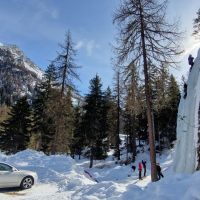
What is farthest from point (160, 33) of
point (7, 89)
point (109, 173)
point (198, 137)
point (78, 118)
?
point (7, 89)

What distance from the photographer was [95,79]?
1864 inches

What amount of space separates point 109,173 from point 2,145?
1927 cm

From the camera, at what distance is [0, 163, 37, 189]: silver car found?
15.8 m

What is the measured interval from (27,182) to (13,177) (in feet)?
3.06

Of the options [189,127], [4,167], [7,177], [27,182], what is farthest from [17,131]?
[189,127]

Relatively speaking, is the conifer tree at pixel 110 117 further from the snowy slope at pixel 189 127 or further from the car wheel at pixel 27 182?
the snowy slope at pixel 189 127

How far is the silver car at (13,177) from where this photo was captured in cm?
1579

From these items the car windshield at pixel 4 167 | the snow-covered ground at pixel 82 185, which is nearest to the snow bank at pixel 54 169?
the snow-covered ground at pixel 82 185

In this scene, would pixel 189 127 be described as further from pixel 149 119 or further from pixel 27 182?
pixel 27 182

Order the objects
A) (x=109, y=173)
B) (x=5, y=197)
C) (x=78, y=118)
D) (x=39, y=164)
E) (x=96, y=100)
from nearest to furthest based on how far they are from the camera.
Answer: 1. (x=5, y=197)
2. (x=39, y=164)
3. (x=109, y=173)
4. (x=96, y=100)
5. (x=78, y=118)

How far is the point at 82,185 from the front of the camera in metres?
18.3

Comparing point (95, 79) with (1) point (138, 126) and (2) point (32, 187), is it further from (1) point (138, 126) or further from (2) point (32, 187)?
(2) point (32, 187)

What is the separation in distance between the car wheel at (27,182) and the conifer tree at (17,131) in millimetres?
30240

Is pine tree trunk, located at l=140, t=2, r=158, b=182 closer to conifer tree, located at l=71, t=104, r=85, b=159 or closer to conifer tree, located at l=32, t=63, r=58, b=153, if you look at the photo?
conifer tree, located at l=32, t=63, r=58, b=153
